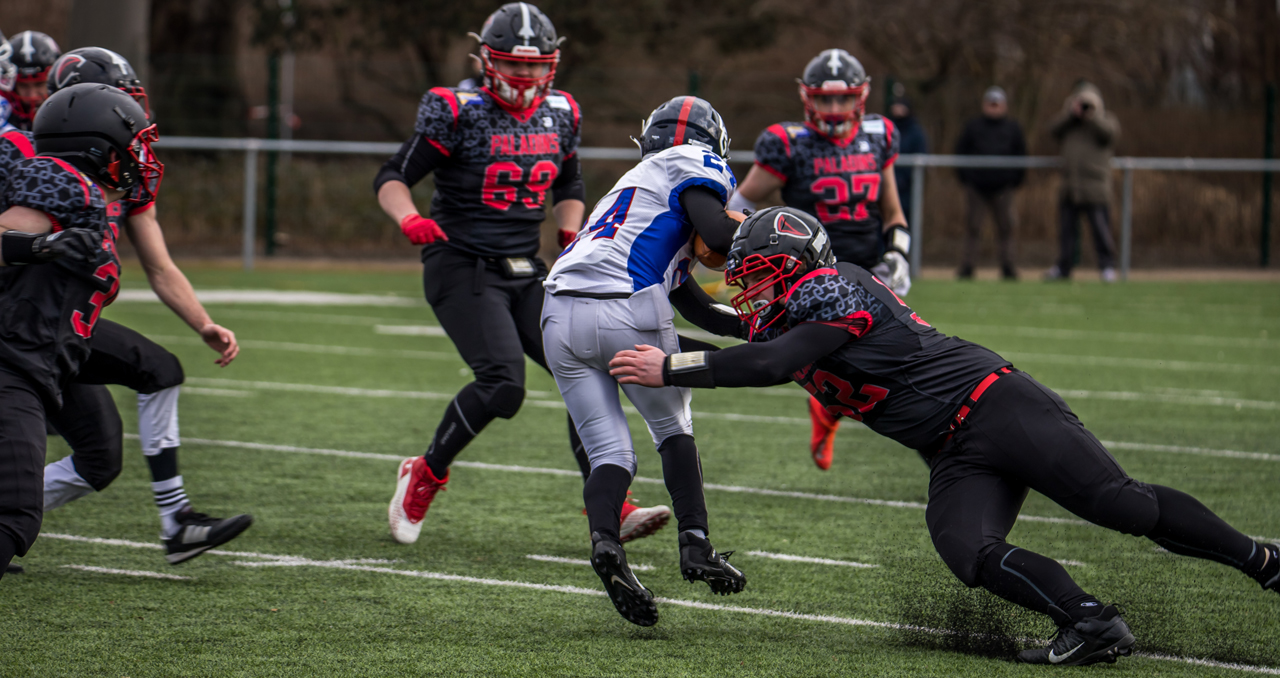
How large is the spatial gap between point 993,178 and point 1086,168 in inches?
45.8

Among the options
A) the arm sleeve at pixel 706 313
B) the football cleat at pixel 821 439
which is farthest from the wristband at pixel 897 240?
the arm sleeve at pixel 706 313

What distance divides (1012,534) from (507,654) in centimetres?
243

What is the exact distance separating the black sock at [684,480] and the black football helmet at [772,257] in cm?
49

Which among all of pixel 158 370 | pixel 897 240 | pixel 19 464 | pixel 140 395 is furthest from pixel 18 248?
pixel 897 240

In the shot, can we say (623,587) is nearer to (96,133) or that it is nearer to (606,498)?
(606,498)

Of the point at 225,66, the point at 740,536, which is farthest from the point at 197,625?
the point at 225,66

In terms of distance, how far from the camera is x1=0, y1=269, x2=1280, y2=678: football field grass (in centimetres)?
413

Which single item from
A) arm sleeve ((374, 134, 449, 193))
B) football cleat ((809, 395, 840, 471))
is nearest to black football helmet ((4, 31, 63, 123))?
arm sleeve ((374, 134, 449, 193))

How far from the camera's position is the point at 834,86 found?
7.16 m

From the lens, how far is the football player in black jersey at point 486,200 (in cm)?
563

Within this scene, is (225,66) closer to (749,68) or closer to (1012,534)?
(749,68)

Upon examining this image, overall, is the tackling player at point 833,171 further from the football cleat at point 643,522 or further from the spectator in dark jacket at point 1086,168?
the spectator in dark jacket at point 1086,168

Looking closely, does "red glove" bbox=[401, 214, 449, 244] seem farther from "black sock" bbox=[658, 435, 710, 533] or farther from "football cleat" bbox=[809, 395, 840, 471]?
"football cleat" bbox=[809, 395, 840, 471]

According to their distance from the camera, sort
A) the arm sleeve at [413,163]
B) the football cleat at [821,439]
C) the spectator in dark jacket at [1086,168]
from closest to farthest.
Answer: the arm sleeve at [413,163], the football cleat at [821,439], the spectator in dark jacket at [1086,168]
